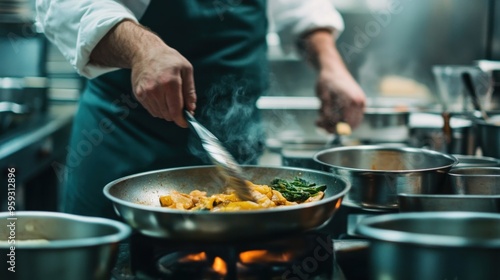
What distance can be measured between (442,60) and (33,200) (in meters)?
2.77

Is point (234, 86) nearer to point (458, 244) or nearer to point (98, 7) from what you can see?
point (98, 7)

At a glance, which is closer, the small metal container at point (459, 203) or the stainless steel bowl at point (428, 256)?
the stainless steel bowl at point (428, 256)

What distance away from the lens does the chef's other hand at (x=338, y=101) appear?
2244mm

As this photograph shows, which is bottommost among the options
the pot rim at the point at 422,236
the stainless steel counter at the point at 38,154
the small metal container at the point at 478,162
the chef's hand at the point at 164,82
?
the stainless steel counter at the point at 38,154

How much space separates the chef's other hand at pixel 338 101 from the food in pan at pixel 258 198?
2.94 feet

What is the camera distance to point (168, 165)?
2.06 m

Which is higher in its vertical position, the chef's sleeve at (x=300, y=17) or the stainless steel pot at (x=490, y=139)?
the chef's sleeve at (x=300, y=17)

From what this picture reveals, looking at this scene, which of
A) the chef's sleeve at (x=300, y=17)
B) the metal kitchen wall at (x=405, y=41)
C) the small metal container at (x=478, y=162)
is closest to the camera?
the small metal container at (x=478, y=162)

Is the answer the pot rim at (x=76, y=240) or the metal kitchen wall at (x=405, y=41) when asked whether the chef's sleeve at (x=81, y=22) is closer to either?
the pot rim at (x=76, y=240)

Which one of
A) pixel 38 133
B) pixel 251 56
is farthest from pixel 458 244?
pixel 38 133

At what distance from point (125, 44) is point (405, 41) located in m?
2.85

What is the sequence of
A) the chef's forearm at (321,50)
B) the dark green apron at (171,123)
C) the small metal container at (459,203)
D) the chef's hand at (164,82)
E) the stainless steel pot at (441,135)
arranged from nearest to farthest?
→ the small metal container at (459,203) → the chef's hand at (164,82) → the dark green apron at (171,123) → the stainless steel pot at (441,135) → the chef's forearm at (321,50)

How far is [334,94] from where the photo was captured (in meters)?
2.28

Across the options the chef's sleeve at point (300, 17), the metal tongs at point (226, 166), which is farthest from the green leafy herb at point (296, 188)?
the chef's sleeve at point (300, 17)
